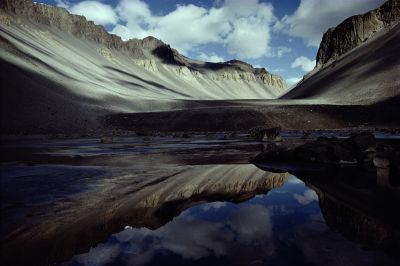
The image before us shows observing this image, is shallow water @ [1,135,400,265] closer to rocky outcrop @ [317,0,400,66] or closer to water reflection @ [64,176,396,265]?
water reflection @ [64,176,396,265]

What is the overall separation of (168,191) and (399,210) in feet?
14.3

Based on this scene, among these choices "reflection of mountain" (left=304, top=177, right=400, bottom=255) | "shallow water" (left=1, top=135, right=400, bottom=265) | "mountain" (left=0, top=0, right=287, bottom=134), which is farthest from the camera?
"mountain" (left=0, top=0, right=287, bottom=134)

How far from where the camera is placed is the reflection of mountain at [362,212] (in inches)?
197

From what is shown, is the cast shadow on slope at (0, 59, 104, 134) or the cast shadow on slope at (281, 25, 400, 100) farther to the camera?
the cast shadow on slope at (281, 25, 400, 100)

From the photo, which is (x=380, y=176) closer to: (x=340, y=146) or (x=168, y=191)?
(x=340, y=146)

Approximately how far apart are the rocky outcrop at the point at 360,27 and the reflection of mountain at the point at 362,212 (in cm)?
10088

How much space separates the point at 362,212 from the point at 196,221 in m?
2.64

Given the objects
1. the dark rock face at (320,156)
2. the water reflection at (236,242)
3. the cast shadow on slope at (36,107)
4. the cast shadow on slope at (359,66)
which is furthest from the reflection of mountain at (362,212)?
the cast shadow on slope at (359,66)

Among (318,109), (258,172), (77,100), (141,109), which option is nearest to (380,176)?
(258,172)

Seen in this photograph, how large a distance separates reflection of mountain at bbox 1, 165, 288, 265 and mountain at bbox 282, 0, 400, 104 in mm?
63667

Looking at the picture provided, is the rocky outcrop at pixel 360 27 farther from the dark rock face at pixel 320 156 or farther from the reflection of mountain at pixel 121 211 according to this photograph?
the reflection of mountain at pixel 121 211

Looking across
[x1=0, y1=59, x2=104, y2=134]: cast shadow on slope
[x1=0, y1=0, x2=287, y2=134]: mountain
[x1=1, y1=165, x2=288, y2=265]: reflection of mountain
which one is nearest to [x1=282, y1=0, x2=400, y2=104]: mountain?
[x1=0, y1=0, x2=287, y2=134]: mountain

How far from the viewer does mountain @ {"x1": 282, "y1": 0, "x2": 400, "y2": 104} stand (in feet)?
232

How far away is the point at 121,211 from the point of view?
6449mm
